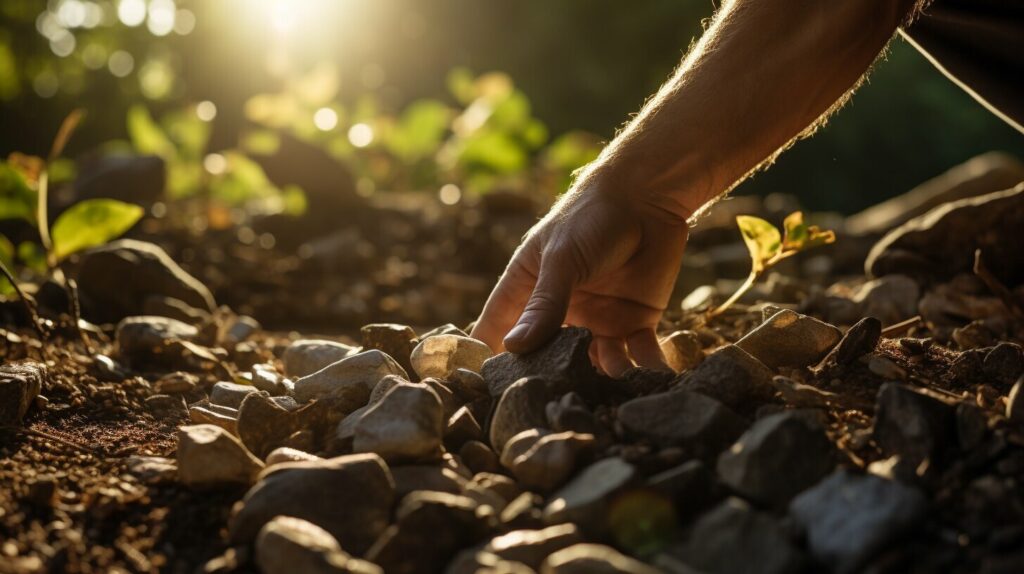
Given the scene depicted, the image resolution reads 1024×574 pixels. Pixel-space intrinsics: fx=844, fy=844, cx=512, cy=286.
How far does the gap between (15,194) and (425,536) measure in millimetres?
2162

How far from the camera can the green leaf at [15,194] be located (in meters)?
2.57

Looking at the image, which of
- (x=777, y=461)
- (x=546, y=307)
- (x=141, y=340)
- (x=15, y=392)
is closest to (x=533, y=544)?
(x=777, y=461)

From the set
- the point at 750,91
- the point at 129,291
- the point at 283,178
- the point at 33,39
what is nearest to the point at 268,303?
the point at 129,291

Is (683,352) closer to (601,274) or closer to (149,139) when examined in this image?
(601,274)

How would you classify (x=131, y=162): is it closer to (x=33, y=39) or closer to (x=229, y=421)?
(x=229, y=421)

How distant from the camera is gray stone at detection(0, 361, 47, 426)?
157cm

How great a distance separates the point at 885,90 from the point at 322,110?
6.67 metres

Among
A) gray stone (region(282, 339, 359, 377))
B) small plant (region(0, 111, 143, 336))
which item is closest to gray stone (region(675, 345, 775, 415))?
gray stone (region(282, 339, 359, 377))

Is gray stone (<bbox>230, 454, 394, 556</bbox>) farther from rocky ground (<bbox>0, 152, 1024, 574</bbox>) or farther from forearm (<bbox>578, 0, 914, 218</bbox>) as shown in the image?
forearm (<bbox>578, 0, 914, 218</bbox>)

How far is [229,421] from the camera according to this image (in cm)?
158

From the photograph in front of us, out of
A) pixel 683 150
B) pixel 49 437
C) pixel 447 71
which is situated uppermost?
pixel 447 71

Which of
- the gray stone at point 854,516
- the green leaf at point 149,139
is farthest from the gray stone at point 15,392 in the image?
the green leaf at point 149,139

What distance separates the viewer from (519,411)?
1.41m

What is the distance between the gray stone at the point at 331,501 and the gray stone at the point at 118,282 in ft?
5.40
